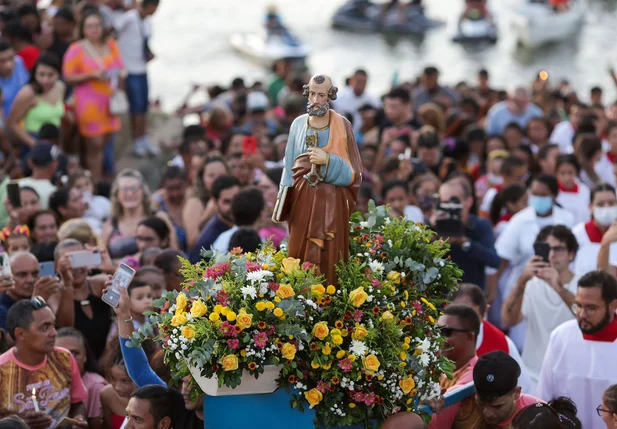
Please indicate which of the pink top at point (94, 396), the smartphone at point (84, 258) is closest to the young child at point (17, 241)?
the smartphone at point (84, 258)

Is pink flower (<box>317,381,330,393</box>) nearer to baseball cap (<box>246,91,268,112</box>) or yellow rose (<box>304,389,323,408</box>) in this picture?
yellow rose (<box>304,389,323,408</box>)

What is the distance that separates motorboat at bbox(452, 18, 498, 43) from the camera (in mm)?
47625

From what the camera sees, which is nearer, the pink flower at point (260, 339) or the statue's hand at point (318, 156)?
the pink flower at point (260, 339)

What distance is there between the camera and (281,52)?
133 feet

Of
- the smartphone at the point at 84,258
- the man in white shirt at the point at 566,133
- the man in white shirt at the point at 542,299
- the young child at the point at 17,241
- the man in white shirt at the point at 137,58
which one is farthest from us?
the man in white shirt at the point at 566,133

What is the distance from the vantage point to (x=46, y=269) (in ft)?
27.0

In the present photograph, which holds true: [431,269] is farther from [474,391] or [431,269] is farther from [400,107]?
[400,107]

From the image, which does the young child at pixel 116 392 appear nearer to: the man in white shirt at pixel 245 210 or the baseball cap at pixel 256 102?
the man in white shirt at pixel 245 210

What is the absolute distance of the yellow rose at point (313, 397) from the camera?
5812 millimetres

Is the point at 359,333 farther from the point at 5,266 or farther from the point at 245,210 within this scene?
the point at 245,210

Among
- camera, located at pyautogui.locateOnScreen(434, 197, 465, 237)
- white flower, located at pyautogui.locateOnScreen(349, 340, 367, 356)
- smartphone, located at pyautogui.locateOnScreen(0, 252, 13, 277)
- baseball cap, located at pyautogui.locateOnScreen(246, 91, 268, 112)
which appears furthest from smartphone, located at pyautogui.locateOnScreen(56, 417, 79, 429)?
baseball cap, located at pyautogui.locateOnScreen(246, 91, 268, 112)

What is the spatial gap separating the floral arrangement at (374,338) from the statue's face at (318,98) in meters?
0.90

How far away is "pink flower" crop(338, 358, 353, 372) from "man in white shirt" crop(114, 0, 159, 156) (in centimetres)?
976

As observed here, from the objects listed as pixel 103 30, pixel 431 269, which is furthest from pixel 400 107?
pixel 431 269
